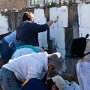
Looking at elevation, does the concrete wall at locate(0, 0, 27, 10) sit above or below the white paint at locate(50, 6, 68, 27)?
below

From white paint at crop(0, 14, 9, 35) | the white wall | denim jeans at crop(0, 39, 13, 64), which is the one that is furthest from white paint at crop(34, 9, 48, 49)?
white paint at crop(0, 14, 9, 35)

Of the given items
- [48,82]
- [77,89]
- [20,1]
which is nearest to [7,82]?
[48,82]

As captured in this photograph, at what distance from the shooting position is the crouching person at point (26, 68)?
18.2 feet

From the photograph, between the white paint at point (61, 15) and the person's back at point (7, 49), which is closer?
the white paint at point (61, 15)

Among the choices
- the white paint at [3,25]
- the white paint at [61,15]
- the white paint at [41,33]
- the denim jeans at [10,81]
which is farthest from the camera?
the white paint at [3,25]

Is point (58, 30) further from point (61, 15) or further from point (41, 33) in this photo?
point (41, 33)

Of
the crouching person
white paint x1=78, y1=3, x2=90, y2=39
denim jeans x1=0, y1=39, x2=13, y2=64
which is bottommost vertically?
denim jeans x1=0, y1=39, x2=13, y2=64

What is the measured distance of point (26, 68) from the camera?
18.5ft

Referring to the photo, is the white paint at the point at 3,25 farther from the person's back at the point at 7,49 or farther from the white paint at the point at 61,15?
the white paint at the point at 61,15

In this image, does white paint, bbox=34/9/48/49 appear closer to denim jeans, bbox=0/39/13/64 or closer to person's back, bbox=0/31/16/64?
person's back, bbox=0/31/16/64

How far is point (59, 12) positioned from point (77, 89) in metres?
2.72

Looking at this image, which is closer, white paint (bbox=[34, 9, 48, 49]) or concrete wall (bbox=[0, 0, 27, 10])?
white paint (bbox=[34, 9, 48, 49])

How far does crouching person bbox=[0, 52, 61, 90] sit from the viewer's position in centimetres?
556

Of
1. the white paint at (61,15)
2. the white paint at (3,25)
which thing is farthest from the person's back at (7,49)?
the white paint at (3,25)
